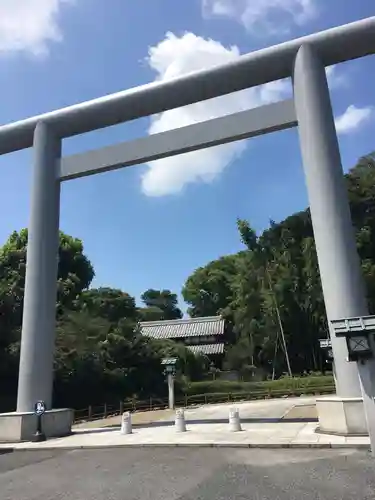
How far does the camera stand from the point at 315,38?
1276 cm

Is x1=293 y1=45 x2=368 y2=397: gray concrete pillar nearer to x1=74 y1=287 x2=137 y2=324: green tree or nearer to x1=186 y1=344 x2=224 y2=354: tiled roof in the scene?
x1=74 y1=287 x2=137 y2=324: green tree

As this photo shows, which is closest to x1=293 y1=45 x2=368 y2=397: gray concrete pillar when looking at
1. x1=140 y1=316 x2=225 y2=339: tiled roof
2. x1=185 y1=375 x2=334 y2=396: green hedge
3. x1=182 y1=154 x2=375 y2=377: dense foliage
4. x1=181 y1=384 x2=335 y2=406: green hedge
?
x1=181 y1=384 x2=335 y2=406: green hedge

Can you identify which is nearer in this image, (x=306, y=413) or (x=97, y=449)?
(x=97, y=449)

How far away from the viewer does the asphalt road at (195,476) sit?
5.85 m

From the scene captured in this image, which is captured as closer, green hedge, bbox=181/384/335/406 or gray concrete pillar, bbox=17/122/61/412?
gray concrete pillar, bbox=17/122/61/412

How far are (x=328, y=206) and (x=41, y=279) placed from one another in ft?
29.9

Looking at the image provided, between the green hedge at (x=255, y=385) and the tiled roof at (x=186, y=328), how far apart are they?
11.7m

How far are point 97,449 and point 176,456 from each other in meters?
2.65

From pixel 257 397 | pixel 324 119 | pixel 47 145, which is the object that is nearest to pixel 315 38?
pixel 324 119

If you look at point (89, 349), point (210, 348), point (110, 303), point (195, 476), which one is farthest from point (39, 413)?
point (210, 348)

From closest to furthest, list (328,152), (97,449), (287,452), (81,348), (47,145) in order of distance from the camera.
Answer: (287,452) → (97,449) → (328,152) → (47,145) → (81,348)

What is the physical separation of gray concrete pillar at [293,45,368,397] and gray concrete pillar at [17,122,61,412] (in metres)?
8.50

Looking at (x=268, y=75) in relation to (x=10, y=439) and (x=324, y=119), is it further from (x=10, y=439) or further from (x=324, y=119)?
(x=10, y=439)

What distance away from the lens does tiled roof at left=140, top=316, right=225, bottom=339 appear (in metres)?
42.1
